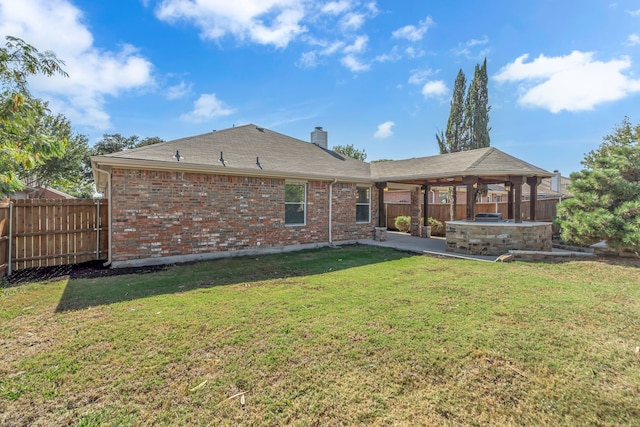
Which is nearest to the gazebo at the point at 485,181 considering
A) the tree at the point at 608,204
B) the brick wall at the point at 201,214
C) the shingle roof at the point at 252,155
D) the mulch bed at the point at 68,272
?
the tree at the point at 608,204

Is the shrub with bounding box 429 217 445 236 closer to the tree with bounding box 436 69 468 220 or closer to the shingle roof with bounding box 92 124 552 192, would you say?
the shingle roof with bounding box 92 124 552 192

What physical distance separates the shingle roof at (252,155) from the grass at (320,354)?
3.83 metres

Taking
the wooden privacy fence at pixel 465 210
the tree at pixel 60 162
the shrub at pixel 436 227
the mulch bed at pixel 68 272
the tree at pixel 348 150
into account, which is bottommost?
the mulch bed at pixel 68 272

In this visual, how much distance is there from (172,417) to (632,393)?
12.6 ft

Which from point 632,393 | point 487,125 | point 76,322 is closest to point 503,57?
point 487,125

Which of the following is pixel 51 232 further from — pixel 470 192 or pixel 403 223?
pixel 403 223

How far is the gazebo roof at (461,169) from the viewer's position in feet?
32.4

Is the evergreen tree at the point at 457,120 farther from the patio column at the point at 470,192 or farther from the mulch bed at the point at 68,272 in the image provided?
the mulch bed at the point at 68,272

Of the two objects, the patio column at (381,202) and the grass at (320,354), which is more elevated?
the patio column at (381,202)

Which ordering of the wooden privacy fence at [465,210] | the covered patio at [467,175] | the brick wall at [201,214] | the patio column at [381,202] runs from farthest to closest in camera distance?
the wooden privacy fence at [465,210] < the patio column at [381,202] < the covered patio at [467,175] < the brick wall at [201,214]

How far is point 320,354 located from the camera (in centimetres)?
315

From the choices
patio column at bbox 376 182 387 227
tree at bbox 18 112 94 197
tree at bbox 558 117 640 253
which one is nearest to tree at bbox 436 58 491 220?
patio column at bbox 376 182 387 227

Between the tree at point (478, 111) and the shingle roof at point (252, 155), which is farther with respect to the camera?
the tree at point (478, 111)

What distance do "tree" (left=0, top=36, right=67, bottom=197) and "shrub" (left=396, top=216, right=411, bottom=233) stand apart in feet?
50.7
